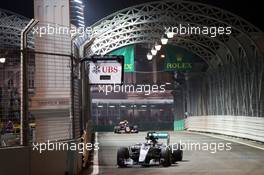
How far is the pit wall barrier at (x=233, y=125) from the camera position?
25044mm

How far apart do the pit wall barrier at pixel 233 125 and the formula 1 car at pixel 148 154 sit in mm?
9280

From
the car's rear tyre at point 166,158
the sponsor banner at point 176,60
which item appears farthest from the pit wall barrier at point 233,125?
the car's rear tyre at point 166,158

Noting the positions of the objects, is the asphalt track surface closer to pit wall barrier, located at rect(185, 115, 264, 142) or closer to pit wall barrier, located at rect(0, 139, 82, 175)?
pit wall barrier, located at rect(0, 139, 82, 175)

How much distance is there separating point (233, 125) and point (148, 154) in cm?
1498

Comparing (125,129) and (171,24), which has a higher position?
(171,24)

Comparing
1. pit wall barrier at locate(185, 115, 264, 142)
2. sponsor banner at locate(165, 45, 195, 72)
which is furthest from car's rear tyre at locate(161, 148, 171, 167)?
sponsor banner at locate(165, 45, 195, 72)

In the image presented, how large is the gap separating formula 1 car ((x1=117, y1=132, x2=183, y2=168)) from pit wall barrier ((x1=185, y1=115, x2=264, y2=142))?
928 cm

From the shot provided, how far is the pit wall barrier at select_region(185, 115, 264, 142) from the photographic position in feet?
82.2

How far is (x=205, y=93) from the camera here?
39.3 m

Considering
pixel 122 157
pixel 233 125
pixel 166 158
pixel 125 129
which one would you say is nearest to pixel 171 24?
pixel 233 125

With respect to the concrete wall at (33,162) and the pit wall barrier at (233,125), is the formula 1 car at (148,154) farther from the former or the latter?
the pit wall barrier at (233,125)

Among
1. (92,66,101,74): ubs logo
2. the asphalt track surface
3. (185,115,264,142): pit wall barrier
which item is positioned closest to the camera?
the asphalt track surface

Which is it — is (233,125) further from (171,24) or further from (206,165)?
(206,165)

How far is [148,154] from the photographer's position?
51.8 feet
